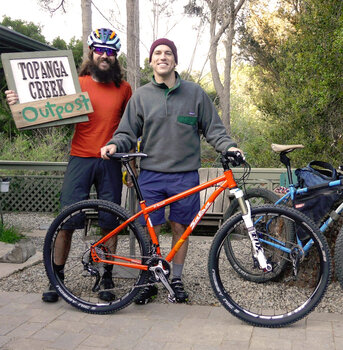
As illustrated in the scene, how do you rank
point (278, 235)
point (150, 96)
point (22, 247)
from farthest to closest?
point (22, 247)
point (150, 96)
point (278, 235)

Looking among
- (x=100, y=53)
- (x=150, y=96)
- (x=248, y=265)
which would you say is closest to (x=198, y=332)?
(x=248, y=265)

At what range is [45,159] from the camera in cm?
1085

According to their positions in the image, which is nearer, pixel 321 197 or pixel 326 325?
pixel 326 325

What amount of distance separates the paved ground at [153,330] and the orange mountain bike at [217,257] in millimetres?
114

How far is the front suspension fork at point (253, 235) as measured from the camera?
3432 mm

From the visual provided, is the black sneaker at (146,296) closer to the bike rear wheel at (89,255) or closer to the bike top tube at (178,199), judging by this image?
the bike rear wheel at (89,255)

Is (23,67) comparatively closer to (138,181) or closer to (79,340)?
(138,181)

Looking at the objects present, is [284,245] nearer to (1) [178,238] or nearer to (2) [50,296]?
(1) [178,238]

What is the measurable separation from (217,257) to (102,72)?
1641mm

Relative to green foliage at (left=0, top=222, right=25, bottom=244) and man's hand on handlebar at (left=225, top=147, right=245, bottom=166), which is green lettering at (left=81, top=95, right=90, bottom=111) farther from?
green foliage at (left=0, top=222, right=25, bottom=244)

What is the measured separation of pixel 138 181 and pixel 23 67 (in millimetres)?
1209

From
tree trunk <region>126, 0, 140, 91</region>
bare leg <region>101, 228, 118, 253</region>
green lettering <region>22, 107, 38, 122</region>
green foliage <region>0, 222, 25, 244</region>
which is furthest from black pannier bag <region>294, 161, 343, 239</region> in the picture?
tree trunk <region>126, 0, 140, 91</region>

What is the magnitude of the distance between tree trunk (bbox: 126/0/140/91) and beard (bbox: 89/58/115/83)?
13.9 feet

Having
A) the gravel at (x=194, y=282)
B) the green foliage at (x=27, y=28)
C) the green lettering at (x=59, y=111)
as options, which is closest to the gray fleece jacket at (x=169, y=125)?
the green lettering at (x=59, y=111)
